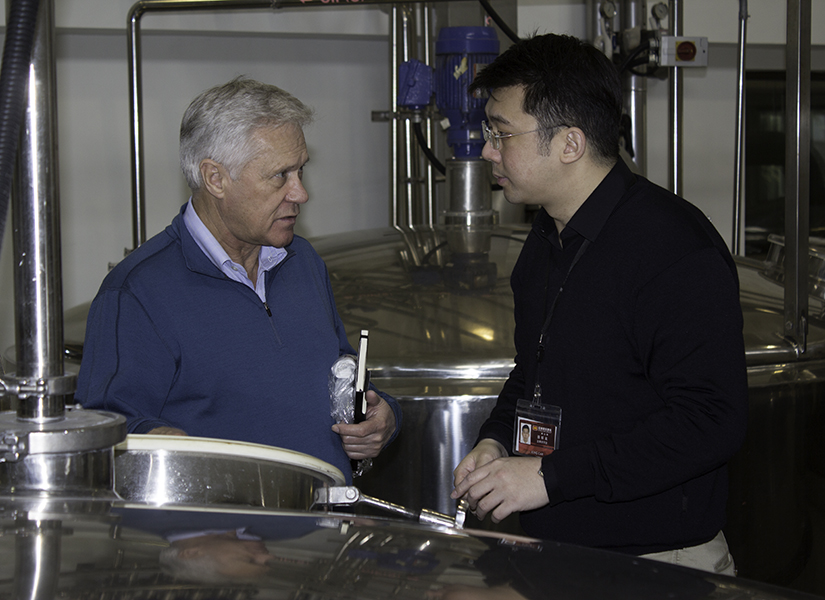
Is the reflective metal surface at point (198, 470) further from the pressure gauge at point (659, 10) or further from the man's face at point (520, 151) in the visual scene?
the pressure gauge at point (659, 10)

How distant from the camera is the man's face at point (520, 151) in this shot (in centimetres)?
127

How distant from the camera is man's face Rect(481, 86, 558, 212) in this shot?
127 cm

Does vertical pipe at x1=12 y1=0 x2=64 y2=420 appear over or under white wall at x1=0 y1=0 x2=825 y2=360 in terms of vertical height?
under

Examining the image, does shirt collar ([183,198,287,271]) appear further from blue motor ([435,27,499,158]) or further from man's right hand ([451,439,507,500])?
blue motor ([435,27,499,158])

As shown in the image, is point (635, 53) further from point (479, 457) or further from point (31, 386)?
point (31, 386)

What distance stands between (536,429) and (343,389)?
0.31 metres

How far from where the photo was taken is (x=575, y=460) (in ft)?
3.72

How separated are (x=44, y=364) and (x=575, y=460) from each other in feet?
2.34

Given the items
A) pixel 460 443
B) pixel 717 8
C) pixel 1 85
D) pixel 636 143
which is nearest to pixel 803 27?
pixel 460 443

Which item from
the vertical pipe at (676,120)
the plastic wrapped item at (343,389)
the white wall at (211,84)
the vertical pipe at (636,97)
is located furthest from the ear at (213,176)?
the vertical pipe at (636,97)

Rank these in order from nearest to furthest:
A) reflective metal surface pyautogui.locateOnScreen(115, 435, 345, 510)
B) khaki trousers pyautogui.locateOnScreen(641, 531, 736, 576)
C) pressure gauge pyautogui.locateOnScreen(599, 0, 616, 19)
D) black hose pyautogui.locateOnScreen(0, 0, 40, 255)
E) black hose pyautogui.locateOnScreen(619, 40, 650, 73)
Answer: black hose pyautogui.locateOnScreen(0, 0, 40, 255)
reflective metal surface pyautogui.locateOnScreen(115, 435, 345, 510)
khaki trousers pyautogui.locateOnScreen(641, 531, 736, 576)
black hose pyautogui.locateOnScreen(619, 40, 650, 73)
pressure gauge pyautogui.locateOnScreen(599, 0, 616, 19)

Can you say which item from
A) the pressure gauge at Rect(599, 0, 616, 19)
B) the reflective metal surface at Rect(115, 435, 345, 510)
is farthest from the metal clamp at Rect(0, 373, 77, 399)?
the pressure gauge at Rect(599, 0, 616, 19)

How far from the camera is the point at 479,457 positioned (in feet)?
4.17

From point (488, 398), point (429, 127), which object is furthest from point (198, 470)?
point (429, 127)
